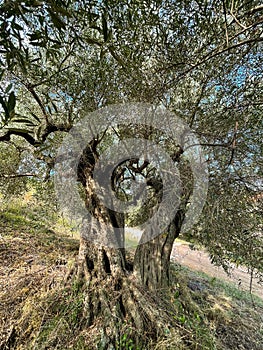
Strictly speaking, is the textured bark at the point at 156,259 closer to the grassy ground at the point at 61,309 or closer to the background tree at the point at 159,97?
the background tree at the point at 159,97

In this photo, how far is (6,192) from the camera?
5.52m

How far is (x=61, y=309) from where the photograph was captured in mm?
2684

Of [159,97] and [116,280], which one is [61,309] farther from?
[159,97]

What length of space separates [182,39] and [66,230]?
6376 mm

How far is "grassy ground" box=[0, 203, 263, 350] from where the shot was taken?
7.76 ft

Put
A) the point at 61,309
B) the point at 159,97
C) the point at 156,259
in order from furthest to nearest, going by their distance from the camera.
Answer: the point at 156,259 < the point at 159,97 < the point at 61,309

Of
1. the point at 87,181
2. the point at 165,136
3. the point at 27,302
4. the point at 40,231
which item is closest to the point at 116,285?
the point at 27,302

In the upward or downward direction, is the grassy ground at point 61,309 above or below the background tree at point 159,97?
below

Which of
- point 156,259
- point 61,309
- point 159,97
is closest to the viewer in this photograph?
point 61,309

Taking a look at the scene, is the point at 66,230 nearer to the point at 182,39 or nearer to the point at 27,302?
the point at 27,302

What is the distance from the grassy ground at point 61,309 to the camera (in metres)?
2.37

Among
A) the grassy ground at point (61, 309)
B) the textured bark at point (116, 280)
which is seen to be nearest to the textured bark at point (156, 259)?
the textured bark at point (116, 280)

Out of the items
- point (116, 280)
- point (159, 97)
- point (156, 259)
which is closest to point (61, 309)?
point (116, 280)

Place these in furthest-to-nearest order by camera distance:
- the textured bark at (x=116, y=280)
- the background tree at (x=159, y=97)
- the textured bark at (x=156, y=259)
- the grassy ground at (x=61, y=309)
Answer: the textured bark at (x=156, y=259) < the textured bark at (x=116, y=280) < the grassy ground at (x=61, y=309) < the background tree at (x=159, y=97)
